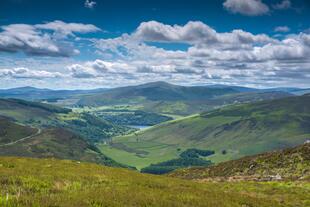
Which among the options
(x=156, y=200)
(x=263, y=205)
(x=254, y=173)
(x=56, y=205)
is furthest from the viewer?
(x=254, y=173)

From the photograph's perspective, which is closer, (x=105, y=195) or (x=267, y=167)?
(x=105, y=195)

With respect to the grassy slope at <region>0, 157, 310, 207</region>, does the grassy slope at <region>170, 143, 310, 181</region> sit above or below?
below

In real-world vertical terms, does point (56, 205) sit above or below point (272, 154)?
above

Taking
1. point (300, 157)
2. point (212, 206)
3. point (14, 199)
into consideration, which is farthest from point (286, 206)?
point (300, 157)

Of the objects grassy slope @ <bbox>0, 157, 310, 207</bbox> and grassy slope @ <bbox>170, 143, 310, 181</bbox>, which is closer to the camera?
grassy slope @ <bbox>0, 157, 310, 207</bbox>

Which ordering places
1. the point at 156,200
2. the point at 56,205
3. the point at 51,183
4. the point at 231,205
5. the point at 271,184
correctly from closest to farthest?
the point at 56,205 → the point at 156,200 → the point at 231,205 → the point at 51,183 → the point at 271,184

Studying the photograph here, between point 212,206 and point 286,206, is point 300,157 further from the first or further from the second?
point 212,206

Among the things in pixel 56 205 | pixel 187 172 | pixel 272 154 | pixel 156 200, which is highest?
pixel 56 205

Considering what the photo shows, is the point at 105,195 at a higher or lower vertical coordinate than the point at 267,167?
higher
